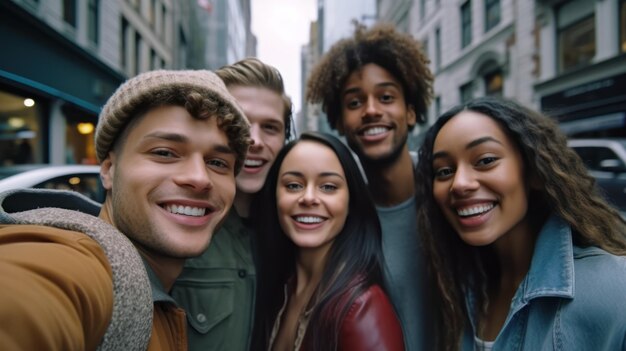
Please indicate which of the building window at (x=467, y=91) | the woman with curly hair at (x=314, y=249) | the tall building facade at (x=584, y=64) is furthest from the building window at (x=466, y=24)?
the woman with curly hair at (x=314, y=249)

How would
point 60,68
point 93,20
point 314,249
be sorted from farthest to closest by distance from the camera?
point 93,20
point 60,68
point 314,249

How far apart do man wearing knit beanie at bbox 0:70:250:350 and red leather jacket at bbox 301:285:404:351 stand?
0.79 m

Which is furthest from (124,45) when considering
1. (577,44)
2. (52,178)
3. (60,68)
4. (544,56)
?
(577,44)

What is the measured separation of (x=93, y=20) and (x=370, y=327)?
16.5 m

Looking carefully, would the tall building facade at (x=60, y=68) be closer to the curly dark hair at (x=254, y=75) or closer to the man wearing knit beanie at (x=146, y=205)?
the curly dark hair at (x=254, y=75)

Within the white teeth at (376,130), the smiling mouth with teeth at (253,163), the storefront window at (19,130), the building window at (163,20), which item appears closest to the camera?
the smiling mouth with teeth at (253,163)

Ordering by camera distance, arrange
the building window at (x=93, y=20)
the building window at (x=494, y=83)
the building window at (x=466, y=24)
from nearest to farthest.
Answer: the building window at (x=93, y=20)
the building window at (x=494, y=83)
the building window at (x=466, y=24)

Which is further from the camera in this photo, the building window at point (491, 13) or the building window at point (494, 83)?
the building window at point (491, 13)

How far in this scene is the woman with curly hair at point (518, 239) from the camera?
1.53 m

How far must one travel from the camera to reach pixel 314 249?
2510mm

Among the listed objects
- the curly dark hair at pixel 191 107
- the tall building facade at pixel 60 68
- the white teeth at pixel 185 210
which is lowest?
the white teeth at pixel 185 210

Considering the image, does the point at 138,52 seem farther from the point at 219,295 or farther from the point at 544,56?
the point at 219,295

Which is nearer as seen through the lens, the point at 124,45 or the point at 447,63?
the point at 124,45

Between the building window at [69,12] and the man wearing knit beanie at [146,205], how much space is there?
13.5m
